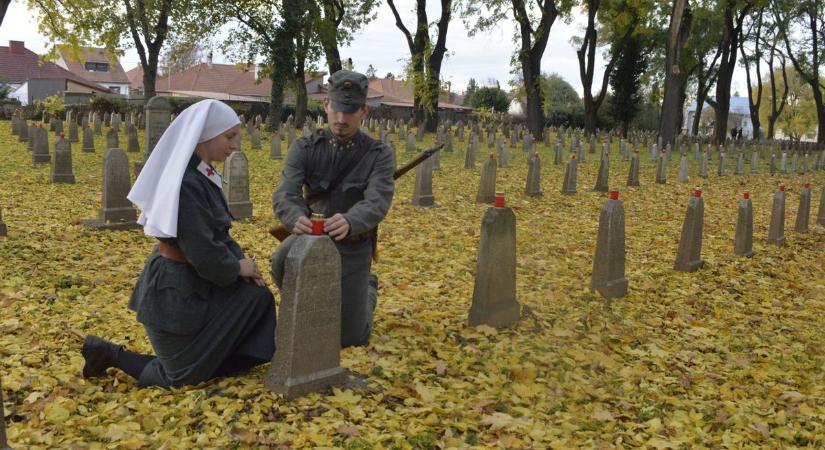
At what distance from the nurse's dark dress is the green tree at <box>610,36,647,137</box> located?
129ft

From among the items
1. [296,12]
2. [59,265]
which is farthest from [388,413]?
[296,12]

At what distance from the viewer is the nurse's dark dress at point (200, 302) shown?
4.03m

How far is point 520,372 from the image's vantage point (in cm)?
544

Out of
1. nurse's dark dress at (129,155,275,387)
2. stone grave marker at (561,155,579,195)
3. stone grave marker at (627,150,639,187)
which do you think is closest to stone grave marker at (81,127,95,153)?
stone grave marker at (561,155,579,195)

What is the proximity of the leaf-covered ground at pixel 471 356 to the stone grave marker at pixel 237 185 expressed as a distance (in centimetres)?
35

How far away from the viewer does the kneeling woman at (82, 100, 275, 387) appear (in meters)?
3.99

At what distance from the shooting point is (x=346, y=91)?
16.3ft

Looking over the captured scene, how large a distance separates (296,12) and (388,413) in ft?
86.9

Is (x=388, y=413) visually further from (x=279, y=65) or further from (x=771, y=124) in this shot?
(x=771, y=124)

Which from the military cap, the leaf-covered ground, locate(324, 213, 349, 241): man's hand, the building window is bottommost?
the leaf-covered ground

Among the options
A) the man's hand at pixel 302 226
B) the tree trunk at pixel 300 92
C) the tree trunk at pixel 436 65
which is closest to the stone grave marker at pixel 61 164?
the man's hand at pixel 302 226

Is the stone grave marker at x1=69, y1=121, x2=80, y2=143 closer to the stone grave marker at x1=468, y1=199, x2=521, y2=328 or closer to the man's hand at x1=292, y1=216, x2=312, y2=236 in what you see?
the stone grave marker at x1=468, y1=199, x2=521, y2=328

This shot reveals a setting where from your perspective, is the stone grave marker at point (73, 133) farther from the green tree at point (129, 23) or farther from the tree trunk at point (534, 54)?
the tree trunk at point (534, 54)

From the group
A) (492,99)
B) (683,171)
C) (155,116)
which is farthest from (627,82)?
(155,116)
